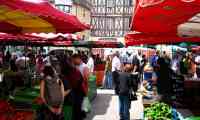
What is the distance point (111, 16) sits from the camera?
300 feet

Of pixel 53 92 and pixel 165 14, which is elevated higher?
pixel 165 14

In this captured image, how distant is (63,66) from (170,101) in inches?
154

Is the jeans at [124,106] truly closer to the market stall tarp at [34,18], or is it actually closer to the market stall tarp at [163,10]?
the market stall tarp at [34,18]

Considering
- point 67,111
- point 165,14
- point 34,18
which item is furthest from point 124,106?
point 165,14

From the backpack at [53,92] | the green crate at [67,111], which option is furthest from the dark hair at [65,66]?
the backpack at [53,92]

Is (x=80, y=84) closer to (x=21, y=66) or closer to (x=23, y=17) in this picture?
(x=23, y=17)

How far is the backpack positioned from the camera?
28.3 feet

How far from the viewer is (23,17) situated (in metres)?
8.88

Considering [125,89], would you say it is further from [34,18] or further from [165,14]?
[165,14]

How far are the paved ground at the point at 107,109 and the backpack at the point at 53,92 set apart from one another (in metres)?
5.69

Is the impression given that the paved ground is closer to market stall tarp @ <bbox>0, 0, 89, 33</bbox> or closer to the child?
market stall tarp @ <bbox>0, 0, 89, 33</bbox>

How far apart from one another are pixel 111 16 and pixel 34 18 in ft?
273

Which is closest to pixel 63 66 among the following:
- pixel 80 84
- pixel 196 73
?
pixel 80 84

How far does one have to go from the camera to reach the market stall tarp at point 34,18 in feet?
19.7
